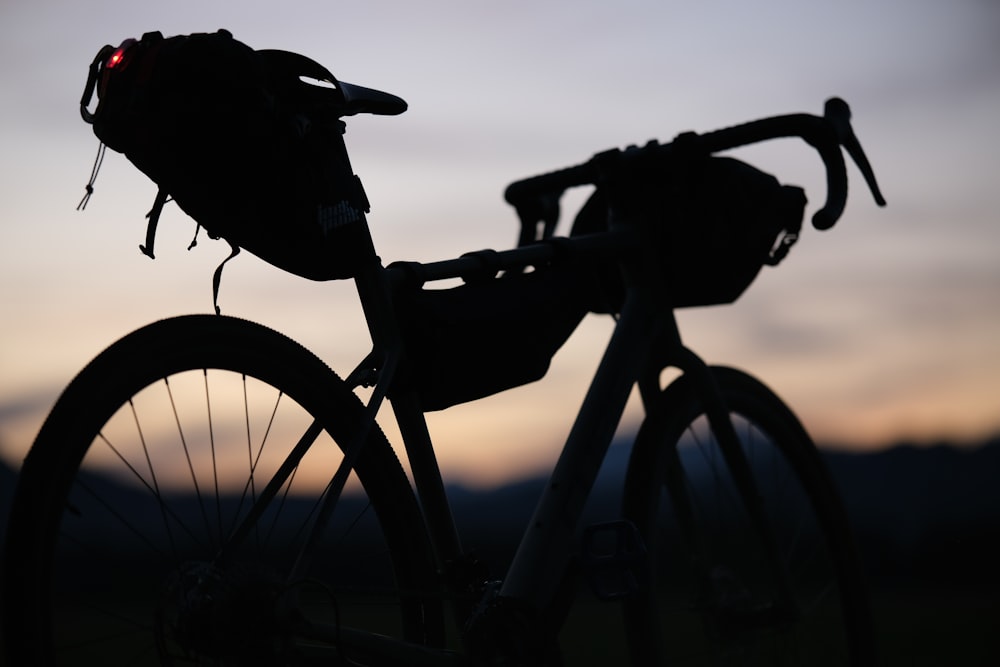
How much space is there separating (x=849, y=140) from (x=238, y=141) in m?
1.51

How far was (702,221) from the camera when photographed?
2.44m

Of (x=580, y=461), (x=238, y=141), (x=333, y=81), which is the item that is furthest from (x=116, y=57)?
(x=580, y=461)

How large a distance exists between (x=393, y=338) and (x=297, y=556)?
15.9 inches

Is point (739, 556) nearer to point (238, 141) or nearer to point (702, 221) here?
point (702, 221)

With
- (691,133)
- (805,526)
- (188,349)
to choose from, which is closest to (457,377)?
(188,349)

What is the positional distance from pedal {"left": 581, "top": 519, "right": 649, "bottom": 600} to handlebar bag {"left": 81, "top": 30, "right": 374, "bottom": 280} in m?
0.68

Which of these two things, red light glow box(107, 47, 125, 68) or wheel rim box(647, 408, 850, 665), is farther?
wheel rim box(647, 408, 850, 665)

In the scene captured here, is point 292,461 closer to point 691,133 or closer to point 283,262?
point 283,262

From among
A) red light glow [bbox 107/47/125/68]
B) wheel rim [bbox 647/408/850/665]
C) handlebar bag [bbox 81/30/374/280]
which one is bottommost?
wheel rim [bbox 647/408/850/665]

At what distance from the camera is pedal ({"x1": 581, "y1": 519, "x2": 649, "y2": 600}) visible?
1967 millimetres

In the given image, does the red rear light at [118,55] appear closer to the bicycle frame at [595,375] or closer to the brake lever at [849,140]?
the bicycle frame at [595,375]

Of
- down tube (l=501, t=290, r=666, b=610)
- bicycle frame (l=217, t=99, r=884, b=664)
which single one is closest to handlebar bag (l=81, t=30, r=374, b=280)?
bicycle frame (l=217, t=99, r=884, b=664)

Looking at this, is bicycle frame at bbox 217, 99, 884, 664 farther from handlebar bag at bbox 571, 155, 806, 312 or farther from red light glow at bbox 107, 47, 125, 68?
red light glow at bbox 107, 47, 125, 68

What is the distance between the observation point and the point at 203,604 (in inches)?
56.2
